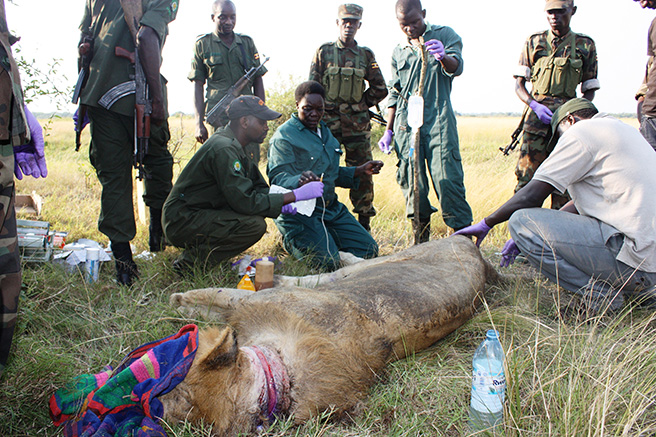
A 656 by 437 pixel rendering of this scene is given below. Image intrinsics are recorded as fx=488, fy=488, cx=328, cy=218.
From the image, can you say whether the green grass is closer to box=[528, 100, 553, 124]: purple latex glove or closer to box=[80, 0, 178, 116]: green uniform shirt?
box=[80, 0, 178, 116]: green uniform shirt

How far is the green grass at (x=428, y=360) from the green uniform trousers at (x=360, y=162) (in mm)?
1594

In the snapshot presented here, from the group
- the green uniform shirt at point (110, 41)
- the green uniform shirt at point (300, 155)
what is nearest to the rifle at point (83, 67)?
the green uniform shirt at point (110, 41)

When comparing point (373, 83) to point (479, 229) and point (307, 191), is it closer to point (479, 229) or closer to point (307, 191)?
point (307, 191)

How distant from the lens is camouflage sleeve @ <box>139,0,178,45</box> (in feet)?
11.8

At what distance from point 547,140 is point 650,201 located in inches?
94.2

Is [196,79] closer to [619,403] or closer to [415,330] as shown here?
[415,330]

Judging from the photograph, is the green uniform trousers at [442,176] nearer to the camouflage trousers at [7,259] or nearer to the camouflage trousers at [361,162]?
the camouflage trousers at [361,162]

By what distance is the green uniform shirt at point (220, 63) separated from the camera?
5574 millimetres

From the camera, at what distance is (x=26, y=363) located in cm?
224

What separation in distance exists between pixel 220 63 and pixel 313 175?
7.39 feet

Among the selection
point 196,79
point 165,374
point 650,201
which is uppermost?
point 196,79

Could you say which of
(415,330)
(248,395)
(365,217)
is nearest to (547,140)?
(365,217)

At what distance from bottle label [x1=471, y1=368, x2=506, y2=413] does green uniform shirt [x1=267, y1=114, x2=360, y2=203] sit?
2.60 m

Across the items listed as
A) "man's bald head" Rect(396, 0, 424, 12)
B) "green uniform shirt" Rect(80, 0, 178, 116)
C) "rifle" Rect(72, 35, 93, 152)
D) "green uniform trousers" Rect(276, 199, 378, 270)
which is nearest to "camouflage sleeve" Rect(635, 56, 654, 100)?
"man's bald head" Rect(396, 0, 424, 12)
